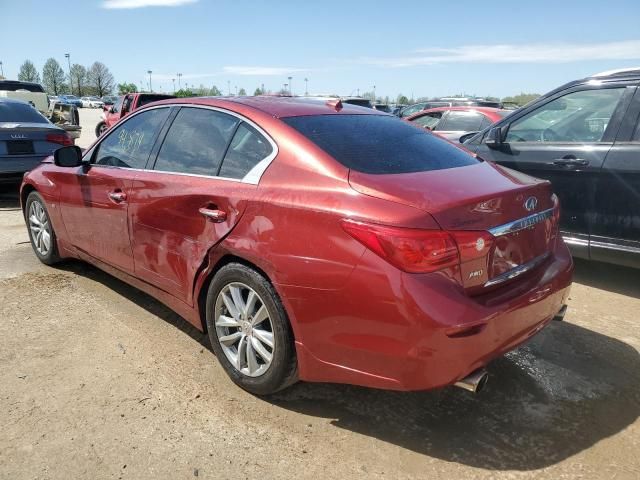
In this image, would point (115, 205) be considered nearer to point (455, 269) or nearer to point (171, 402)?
point (171, 402)

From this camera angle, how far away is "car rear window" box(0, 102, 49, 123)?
847 centimetres

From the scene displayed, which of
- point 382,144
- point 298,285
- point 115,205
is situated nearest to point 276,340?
point 298,285

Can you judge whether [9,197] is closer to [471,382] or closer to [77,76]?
[471,382]

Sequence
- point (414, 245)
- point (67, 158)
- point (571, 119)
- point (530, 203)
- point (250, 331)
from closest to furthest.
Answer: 1. point (414, 245)
2. point (530, 203)
3. point (250, 331)
4. point (67, 158)
5. point (571, 119)

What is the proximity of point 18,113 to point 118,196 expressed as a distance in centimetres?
626

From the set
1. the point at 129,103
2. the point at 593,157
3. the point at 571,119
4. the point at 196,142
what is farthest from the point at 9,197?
the point at 593,157

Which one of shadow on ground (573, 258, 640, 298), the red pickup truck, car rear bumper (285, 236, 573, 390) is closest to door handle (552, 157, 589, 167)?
shadow on ground (573, 258, 640, 298)

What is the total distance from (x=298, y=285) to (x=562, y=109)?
361 centimetres

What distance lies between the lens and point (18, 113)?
8672 mm

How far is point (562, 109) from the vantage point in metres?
4.92

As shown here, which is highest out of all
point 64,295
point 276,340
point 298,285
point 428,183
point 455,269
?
point 428,183

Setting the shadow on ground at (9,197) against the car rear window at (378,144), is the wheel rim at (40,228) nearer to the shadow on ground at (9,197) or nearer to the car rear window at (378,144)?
the car rear window at (378,144)

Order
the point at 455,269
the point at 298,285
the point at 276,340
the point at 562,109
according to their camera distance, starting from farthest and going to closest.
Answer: the point at 562,109
the point at 276,340
the point at 298,285
the point at 455,269

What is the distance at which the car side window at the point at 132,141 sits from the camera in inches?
147
